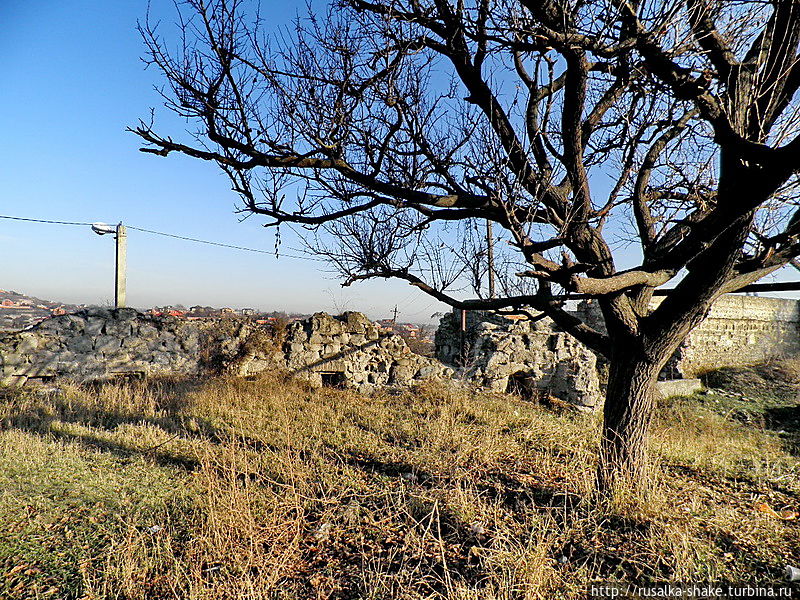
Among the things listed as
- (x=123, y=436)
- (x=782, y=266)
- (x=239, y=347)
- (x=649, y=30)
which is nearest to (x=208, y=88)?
(x=649, y=30)

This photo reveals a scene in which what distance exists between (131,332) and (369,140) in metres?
7.88

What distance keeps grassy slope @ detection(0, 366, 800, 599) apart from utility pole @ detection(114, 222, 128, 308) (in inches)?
205

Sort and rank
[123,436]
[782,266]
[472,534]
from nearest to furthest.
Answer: [472,534] < [782,266] < [123,436]

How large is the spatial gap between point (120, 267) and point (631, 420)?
1228cm

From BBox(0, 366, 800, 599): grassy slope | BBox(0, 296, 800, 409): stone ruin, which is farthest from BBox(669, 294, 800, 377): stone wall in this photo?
BBox(0, 366, 800, 599): grassy slope

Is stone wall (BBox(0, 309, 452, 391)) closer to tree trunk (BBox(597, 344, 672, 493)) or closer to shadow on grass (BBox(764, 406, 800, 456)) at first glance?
tree trunk (BBox(597, 344, 672, 493))

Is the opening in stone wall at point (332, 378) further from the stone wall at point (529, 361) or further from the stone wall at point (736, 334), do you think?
the stone wall at point (736, 334)

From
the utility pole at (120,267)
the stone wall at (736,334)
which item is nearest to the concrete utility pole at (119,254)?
the utility pole at (120,267)

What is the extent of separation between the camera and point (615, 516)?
11.6 feet

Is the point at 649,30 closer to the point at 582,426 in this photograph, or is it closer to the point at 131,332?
the point at 582,426

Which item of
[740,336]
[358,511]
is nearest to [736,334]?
[740,336]

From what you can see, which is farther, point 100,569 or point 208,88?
point 208,88

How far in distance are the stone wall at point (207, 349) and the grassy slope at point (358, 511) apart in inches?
109

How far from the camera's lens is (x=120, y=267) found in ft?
37.0
